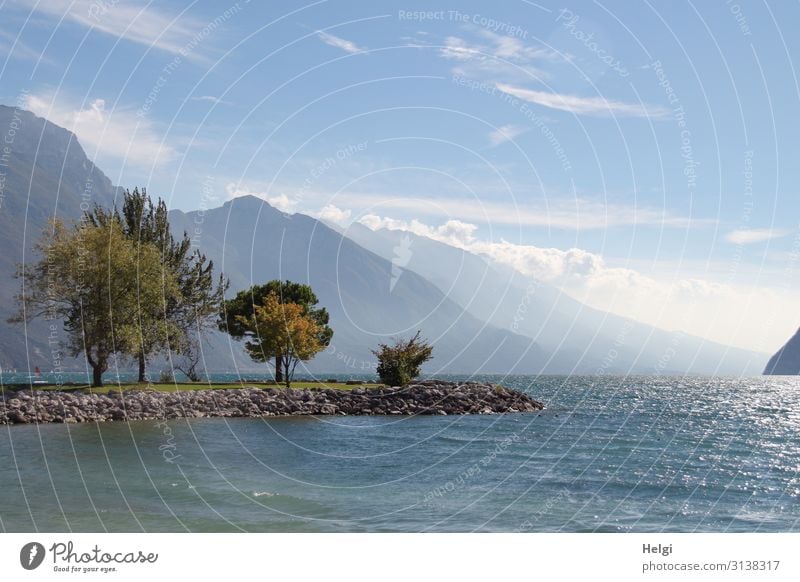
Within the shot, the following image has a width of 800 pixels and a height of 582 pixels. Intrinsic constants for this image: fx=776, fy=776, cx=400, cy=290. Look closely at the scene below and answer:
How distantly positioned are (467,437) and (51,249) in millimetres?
32659

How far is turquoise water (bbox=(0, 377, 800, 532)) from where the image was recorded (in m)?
24.8

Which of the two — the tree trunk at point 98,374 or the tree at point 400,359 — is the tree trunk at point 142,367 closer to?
the tree trunk at point 98,374

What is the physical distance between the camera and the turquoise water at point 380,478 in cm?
2483

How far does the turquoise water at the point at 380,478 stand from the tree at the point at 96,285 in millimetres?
11481

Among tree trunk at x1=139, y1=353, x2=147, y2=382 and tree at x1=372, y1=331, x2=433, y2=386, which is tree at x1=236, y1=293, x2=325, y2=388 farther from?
tree trunk at x1=139, y1=353, x2=147, y2=382

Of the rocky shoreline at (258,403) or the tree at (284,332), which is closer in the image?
the rocky shoreline at (258,403)

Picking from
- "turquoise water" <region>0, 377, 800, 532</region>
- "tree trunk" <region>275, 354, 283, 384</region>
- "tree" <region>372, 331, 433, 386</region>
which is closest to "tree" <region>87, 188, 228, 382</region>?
"tree trunk" <region>275, 354, 283, 384</region>

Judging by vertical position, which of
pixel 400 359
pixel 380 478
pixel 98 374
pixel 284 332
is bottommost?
pixel 380 478

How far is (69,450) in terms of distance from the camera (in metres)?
38.1

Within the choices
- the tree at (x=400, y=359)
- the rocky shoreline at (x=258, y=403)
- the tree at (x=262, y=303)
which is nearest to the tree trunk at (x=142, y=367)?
the rocky shoreline at (x=258, y=403)

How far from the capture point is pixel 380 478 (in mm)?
33906
